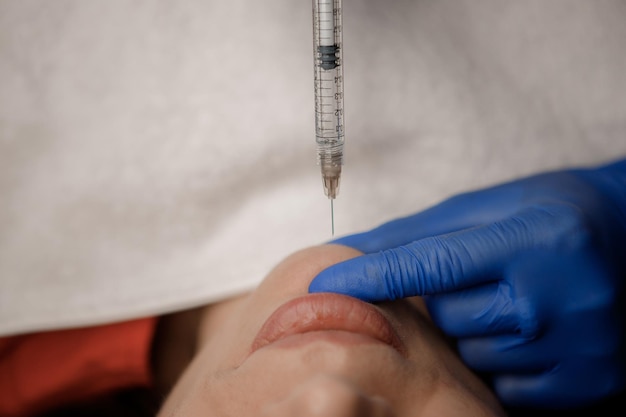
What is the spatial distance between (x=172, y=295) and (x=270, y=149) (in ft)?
1.08

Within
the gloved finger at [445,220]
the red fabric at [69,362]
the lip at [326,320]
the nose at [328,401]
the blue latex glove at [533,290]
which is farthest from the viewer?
the red fabric at [69,362]

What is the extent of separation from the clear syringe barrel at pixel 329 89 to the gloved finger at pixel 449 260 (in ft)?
0.61

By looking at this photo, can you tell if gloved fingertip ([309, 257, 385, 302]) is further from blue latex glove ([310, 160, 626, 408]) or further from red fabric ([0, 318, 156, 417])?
red fabric ([0, 318, 156, 417])

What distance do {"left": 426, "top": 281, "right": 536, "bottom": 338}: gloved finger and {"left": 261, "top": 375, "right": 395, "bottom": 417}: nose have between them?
0.32 meters

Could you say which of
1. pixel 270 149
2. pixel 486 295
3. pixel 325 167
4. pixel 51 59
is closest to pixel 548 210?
pixel 486 295

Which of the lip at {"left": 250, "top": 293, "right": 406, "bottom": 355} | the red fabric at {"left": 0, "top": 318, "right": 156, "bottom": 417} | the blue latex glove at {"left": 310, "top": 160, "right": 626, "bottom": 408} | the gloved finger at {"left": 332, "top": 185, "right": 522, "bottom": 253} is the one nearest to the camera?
the lip at {"left": 250, "top": 293, "right": 406, "bottom": 355}

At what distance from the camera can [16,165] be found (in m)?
1.13

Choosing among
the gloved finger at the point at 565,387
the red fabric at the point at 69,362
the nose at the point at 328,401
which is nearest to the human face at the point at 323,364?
the nose at the point at 328,401

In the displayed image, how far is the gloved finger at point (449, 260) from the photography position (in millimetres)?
846

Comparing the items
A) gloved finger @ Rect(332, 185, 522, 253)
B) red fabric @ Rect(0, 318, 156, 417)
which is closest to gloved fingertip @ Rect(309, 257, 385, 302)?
gloved finger @ Rect(332, 185, 522, 253)

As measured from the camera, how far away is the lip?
75 centimetres

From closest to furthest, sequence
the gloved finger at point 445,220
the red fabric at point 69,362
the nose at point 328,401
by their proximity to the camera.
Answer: the nose at point 328,401, the gloved finger at point 445,220, the red fabric at point 69,362

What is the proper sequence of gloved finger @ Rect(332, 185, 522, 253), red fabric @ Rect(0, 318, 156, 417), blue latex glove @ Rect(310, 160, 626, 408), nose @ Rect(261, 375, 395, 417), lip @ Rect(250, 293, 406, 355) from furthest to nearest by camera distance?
red fabric @ Rect(0, 318, 156, 417) < gloved finger @ Rect(332, 185, 522, 253) < blue latex glove @ Rect(310, 160, 626, 408) < lip @ Rect(250, 293, 406, 355) < nose @ Rect(261, 375, 395, 417)

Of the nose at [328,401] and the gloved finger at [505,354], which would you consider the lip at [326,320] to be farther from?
the gloved finger at [505,354]
